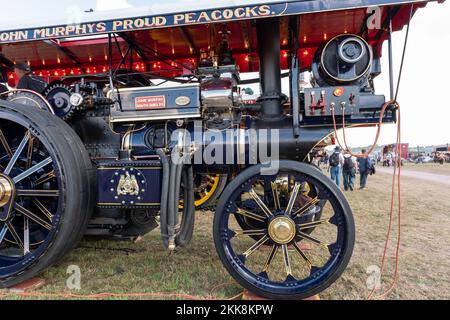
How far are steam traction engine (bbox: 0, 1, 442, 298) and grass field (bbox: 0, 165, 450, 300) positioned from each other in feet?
0.96

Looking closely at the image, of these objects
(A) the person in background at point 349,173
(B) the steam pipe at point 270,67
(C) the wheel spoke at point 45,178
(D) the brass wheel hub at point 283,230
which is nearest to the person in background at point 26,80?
(C) the wheel spoke at point 45,178

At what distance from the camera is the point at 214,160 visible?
2568 mm

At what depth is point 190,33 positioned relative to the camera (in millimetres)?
2980

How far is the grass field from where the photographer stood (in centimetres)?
240

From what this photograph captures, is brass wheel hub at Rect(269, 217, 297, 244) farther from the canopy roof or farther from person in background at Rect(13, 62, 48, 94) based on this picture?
person in background at Rect(13, 62, 48, 94)

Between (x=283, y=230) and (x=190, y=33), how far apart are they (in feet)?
6.85

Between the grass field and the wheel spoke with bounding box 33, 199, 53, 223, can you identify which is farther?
the wheel spoke with bounding box 33, 199, 53, 223

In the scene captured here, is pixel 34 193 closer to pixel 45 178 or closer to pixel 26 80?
pixel 45 178

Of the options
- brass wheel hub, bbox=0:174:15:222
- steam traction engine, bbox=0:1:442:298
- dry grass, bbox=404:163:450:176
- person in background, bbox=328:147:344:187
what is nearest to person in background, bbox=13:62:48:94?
steam traction engine, bbox=0:1:442:298

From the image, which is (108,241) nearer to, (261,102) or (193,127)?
(193,127)

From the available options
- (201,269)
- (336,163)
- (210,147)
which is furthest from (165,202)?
(336,163)

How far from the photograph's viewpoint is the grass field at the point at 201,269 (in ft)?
7.88

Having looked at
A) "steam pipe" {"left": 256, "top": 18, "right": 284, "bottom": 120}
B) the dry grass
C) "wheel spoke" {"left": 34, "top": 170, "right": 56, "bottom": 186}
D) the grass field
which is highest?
"steam pipe" {"left": 256, "top": 18, "right": 284, "bottom": 120}

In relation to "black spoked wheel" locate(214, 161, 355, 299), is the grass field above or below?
below
